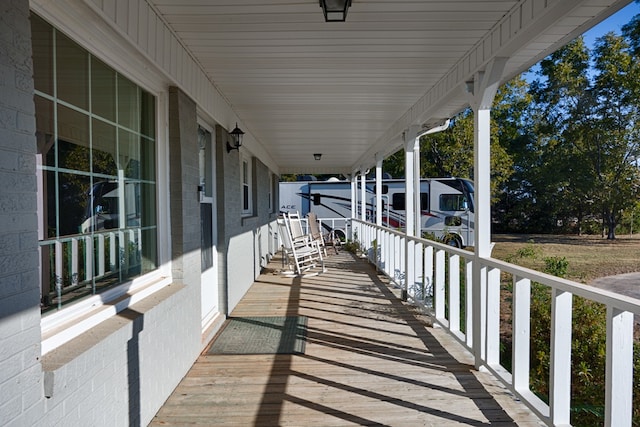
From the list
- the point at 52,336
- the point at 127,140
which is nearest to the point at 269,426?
the point at 52,336

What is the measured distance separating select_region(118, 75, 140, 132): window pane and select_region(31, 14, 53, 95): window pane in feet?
2.34

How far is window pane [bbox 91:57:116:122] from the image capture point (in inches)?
88.7

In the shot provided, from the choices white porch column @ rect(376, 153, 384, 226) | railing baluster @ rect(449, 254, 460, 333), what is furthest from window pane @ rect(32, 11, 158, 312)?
white porch column @ rect(376, 153, 384, 226)

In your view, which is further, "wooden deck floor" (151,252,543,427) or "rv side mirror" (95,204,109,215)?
"wooden deck floor" (151,252,543,427)

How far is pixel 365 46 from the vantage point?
3385 mm

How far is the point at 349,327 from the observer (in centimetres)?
461

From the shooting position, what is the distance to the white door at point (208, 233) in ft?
14.3

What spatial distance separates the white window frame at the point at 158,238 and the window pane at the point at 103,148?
34 centimetres

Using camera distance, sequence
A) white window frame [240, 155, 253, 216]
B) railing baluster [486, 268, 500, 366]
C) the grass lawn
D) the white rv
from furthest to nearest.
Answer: the white rv, the grass lawn, white window frame [240, 155, 253, 216], railing baluster [486, 268, 500, 366]

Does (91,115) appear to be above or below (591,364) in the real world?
above

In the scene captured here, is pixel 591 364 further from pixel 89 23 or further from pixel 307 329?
pixel 89 23

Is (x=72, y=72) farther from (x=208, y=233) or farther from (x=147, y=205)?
(x=208, y=233)

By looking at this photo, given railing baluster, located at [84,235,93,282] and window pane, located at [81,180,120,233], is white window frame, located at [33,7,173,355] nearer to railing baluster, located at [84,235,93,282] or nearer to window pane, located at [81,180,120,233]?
railing baluster, located at [84,235,93,282]

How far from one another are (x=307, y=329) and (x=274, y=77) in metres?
2.34
